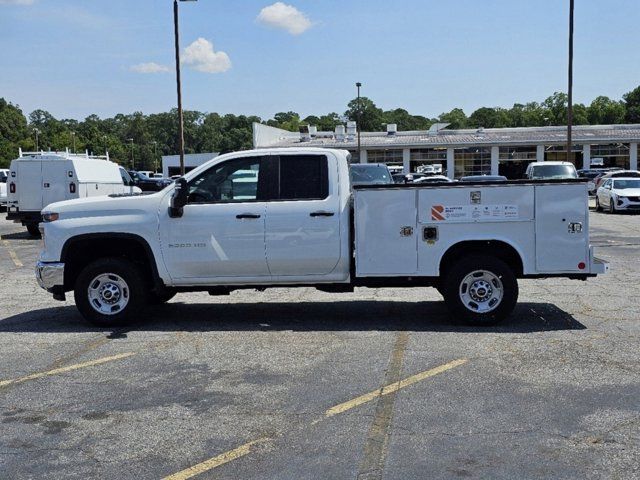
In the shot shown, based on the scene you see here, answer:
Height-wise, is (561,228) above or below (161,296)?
above

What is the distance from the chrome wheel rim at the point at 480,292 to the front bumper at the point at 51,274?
4.61 meters

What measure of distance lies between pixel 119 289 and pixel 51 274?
782mm

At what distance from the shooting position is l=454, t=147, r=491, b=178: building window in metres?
58.5

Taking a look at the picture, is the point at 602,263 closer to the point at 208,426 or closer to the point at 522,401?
the point at 522,401

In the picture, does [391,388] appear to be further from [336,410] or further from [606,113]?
[606,113]

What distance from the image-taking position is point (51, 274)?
27.6 ft

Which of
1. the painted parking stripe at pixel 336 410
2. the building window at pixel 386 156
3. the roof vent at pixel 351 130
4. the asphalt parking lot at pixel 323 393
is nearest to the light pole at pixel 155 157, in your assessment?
the roof vent at pixel 351 130

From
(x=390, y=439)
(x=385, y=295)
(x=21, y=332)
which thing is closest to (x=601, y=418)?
(x=390, y=439)

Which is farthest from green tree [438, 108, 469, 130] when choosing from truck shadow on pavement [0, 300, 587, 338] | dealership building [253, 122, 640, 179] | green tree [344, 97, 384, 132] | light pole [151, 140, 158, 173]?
truck shadow on pavement [0, 300, 587, 338]

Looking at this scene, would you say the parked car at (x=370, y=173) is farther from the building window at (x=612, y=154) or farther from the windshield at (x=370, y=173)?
the building window at (x=612, y=154)

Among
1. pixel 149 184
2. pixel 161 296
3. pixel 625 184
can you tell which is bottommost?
pixel 161 296

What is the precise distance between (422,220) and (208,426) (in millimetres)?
3849

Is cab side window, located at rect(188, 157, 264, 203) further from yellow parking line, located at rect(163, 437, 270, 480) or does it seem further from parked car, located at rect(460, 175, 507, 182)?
yellow parking line, located at rect(163, 437, 270, 480)

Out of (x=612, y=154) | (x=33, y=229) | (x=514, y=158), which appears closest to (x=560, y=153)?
(x=514, y=158)
